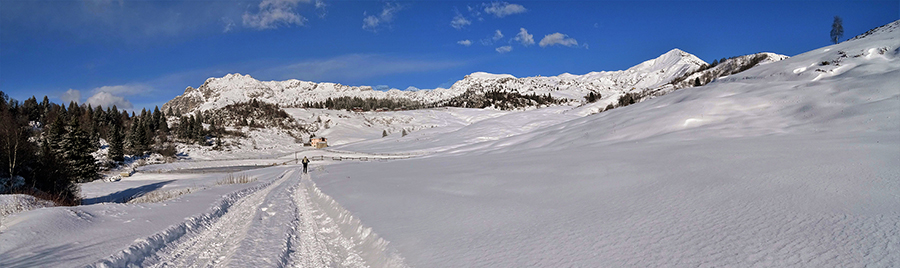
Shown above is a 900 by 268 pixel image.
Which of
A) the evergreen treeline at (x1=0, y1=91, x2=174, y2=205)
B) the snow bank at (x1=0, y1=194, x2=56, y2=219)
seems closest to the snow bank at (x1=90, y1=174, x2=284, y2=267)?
the snow bank at (x1=0, y1=194, x2=56, y2=219)

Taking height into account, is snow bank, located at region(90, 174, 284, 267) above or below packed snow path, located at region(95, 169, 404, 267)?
above

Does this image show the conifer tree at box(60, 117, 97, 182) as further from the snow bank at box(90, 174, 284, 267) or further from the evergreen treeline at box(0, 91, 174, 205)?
the snow bank at box(90, 174, 284, 267)

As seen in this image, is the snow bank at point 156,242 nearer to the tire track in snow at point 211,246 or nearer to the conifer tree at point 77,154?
the tire track in snow at point 211,246

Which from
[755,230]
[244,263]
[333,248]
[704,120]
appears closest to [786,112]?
[704,120]

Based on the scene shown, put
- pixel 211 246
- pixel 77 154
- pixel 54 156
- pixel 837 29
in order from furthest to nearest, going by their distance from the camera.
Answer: pixel 837 29
pixel 77 154
pixel 54 156
pixel 211 246

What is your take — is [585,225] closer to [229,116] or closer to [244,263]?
[244,263]

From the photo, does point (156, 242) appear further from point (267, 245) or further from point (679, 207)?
point (679, 207)

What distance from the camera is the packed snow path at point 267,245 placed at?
577 cm

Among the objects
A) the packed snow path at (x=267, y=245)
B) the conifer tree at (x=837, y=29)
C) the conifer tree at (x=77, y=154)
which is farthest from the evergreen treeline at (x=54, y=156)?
the conifer tree at (x=837, y=29)

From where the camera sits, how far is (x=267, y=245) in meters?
6.78

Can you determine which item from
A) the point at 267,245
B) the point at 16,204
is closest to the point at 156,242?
the point at 267,245

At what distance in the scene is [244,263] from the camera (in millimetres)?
5727

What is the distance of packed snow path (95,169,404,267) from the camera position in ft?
18.9

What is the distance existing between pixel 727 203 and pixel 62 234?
9936 millimetres
